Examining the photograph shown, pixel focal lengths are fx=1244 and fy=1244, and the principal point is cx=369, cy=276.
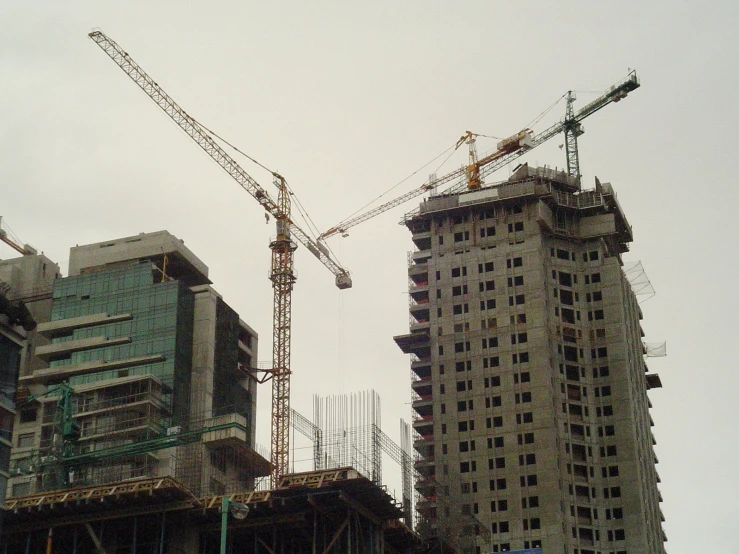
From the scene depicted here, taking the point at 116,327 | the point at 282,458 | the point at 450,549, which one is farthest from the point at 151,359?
the point at 450,549

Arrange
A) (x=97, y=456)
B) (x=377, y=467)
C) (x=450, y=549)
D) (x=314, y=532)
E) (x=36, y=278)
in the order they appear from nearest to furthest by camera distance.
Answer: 1. (x=314, y=532)
2. (x=377, y=467)
3. (x=97, y=456)
4. (x=450, y=549)
5. (x=36, y=278)

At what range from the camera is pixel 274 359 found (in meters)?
170

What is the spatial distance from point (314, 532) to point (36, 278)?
88.1 meters

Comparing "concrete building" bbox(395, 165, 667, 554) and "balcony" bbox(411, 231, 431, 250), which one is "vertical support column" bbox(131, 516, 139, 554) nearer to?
"concrete building" bbox(395, 165, 667, 554)

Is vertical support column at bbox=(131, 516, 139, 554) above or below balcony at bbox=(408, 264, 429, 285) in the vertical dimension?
below

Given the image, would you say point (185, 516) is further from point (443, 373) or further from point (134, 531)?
point (443, 373)

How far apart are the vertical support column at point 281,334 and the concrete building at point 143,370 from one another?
5064mm

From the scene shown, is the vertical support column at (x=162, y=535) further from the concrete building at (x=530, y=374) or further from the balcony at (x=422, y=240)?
the balcony at (x=422, y=240)

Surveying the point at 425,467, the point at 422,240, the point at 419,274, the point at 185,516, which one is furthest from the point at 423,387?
the point at 185,516

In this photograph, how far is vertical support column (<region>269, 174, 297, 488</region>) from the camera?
16362 centimetres

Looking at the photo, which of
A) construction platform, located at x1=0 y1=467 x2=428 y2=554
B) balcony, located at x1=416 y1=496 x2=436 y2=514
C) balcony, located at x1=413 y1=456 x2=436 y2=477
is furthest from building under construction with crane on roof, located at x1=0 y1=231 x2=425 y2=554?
balcony, located at x1=416 y1=496 x2=436 y2=514

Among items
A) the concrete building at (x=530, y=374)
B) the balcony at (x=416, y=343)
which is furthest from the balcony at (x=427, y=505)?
the balcony at (x=416, y=343)

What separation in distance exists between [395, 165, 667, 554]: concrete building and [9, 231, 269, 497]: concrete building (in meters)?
26.4

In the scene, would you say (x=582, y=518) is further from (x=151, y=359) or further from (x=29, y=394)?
(x=29, y=394)
